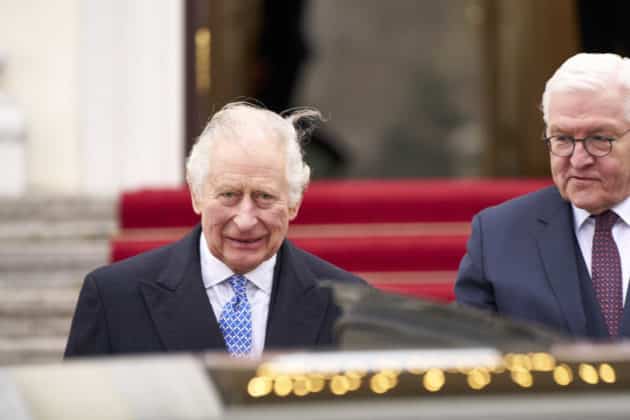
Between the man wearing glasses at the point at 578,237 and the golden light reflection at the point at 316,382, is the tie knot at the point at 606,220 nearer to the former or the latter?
the man wearing glasses at the point at 578,237

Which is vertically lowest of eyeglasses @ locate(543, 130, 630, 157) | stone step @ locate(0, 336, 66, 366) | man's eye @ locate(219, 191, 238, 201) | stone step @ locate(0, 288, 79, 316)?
stone step @ locate(0, 336, 66, 366)

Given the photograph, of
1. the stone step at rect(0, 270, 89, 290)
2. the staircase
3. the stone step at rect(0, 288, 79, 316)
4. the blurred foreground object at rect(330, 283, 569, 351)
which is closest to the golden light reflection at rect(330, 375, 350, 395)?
the blurred foreground object at rect(330, 283, 569, 351)

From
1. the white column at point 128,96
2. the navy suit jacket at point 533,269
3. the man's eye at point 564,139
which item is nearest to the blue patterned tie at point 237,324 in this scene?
the navy suit jacket at point 533,269

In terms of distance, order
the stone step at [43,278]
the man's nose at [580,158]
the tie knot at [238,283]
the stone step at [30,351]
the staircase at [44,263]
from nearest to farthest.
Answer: the man's nose at [580,158] → the tie knot at [238,283] → the stone step at [30,351] → the staircase at [44,263] → the stone step at [43,278]

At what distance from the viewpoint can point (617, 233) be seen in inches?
118

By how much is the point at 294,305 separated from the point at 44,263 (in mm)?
4612

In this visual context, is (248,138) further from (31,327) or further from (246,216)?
(31,327)

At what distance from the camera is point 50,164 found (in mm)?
8836

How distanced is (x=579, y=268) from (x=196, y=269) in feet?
2.81

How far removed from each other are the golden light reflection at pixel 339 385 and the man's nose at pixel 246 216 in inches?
54.5

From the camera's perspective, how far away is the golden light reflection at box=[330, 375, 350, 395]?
1.53 m

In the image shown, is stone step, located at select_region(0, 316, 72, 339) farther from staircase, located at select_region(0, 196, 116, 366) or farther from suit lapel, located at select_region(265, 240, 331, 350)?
suit lapel, located at select_region(265, 240, 331, 350)

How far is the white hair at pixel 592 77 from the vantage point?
2.91m

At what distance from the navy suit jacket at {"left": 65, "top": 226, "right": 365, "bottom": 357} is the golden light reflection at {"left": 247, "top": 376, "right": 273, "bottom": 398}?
1.30 m
